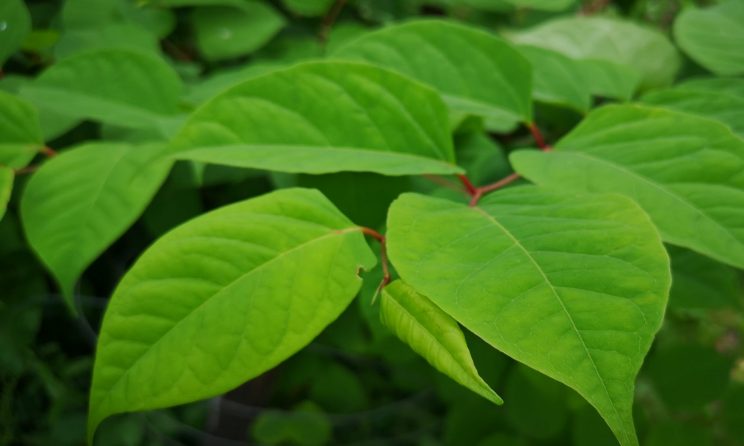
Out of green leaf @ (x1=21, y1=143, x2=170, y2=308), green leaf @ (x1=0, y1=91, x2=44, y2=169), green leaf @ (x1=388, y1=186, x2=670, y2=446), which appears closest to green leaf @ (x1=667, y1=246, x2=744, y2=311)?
green leaf @ (x1=388, y1=186, x2=670, y2=446)

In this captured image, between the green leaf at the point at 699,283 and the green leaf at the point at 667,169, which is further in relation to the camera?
the green leaf at the point at 699,283

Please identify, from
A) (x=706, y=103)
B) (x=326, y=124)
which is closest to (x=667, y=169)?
(x=706, y=103)

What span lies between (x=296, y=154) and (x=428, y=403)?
1.11 m

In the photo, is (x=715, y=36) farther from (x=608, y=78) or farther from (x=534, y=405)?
(x=534, y=405)

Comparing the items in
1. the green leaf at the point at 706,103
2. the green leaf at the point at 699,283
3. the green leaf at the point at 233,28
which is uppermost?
the green leaf at the point at 706,103

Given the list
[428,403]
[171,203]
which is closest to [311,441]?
[428,403]

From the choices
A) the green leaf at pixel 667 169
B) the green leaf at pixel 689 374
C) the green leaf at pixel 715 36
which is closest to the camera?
the green leaf at pixel 667 169

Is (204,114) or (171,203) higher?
(204,114)

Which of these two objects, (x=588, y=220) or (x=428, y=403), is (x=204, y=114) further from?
(x=428, y=403)

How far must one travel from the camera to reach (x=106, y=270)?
0.80 m

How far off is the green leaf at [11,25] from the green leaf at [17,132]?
0.36 ft

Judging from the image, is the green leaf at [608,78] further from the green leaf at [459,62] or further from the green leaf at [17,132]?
the green leaf at [17,132]

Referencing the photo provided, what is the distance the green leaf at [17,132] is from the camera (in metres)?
0.46

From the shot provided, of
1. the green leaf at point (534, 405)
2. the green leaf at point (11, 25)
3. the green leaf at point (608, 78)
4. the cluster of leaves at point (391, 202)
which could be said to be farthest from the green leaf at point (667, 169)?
the green leaf at point (11, 25)
